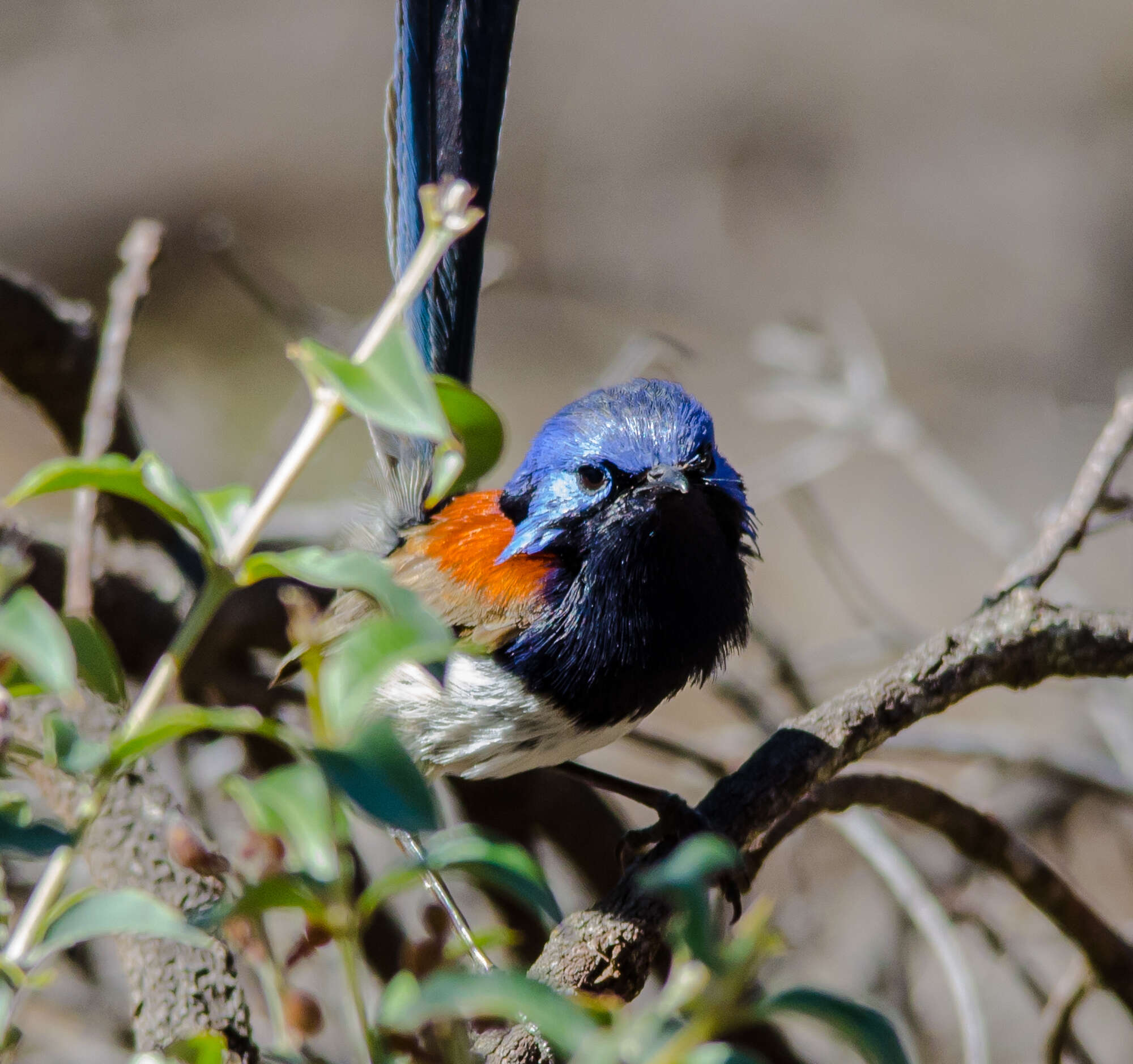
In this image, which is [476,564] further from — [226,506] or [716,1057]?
[716,1057]

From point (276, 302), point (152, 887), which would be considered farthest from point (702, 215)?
point (152, 887)

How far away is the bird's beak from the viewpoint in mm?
2207

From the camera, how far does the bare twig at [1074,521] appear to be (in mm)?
2193

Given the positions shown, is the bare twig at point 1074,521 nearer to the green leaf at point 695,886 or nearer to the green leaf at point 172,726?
the green leaf at point 695,886

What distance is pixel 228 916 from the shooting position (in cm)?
87

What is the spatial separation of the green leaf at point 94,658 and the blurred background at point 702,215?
513 centimetres

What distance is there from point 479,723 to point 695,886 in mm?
1413

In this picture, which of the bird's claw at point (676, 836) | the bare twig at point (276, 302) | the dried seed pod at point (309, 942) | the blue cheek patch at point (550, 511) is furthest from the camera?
the bare twig at point (276, 302)

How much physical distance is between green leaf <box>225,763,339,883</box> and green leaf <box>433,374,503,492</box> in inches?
13.0

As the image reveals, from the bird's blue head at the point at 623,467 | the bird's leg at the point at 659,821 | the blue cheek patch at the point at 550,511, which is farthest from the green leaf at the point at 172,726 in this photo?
the blue cheek patch at the point at 550,511

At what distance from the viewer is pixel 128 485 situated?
917mm

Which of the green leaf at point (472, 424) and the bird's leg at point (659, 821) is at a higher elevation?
the green leaf at point (472, 424)

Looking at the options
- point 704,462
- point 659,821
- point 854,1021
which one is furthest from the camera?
Result: point 659,821

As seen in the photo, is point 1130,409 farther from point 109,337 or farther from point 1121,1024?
point 1121,1024
